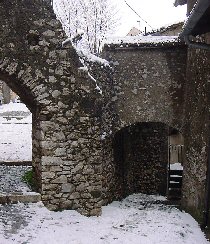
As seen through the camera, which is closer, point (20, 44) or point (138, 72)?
point (20, 44)

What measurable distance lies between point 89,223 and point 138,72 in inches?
144

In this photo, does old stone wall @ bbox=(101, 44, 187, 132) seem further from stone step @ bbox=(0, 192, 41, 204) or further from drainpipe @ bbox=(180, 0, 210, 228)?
stone step @ bbox=(0, 192, 41, 204)

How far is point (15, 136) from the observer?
1412 cm

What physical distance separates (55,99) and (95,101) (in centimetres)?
70

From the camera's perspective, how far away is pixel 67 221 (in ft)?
20.0

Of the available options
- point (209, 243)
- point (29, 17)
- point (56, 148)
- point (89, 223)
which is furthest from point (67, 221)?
point (29, 17)

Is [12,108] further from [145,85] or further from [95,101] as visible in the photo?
[95,101]

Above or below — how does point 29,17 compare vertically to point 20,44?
above

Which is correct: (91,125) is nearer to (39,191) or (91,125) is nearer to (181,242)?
(39,191)

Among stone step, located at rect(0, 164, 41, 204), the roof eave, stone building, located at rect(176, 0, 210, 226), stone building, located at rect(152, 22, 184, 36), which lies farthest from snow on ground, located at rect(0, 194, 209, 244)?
stone building, located at rect(152, 22, 184, 36)

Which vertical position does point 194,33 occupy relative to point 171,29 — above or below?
below

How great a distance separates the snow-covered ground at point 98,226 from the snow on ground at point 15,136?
140 inches

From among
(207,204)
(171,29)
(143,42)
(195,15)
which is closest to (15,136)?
(171,29)

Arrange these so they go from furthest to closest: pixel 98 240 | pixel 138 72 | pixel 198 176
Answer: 1. pixel 138 72
2. pixel 198 176
3. pixel 98 240
